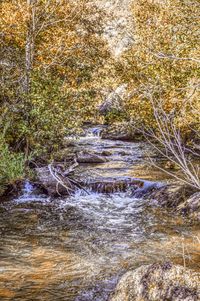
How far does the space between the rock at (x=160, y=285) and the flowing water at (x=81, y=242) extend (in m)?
0.75

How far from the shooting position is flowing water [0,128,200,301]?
518 cm

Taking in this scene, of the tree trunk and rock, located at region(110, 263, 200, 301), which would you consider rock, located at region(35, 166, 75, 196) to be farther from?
rock, located at region(110, 263, 200, 301)

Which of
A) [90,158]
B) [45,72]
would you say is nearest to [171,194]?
[90,158]

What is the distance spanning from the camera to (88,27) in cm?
1631

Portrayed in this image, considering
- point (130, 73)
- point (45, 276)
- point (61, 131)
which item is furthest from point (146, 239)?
point (130, 73)

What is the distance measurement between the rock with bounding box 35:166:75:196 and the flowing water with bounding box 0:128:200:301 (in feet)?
0.81

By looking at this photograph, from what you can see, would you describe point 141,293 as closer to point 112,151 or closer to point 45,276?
point 45,276

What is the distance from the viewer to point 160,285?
3695 millimetres

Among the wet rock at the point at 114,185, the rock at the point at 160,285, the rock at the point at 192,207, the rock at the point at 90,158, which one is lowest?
the rock at the point at 90,158

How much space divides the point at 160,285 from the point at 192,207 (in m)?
5.49

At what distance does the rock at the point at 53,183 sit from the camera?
33.8 ft

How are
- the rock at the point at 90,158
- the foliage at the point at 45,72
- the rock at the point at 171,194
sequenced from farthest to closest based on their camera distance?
the rock at the point at 90,158 → the foliage at the point at 45,72 → the rock at the point at 171,194

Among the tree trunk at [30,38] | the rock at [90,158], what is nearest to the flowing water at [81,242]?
the rock at [90,158]

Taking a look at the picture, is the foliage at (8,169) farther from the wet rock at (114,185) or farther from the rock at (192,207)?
the rock at (192,207)
